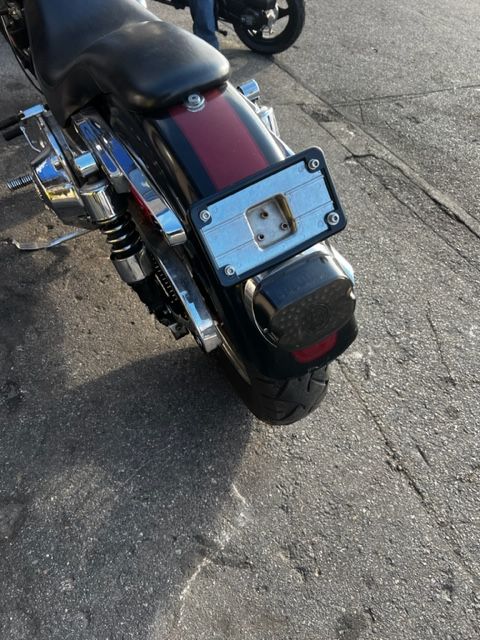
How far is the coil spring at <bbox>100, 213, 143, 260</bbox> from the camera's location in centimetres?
176

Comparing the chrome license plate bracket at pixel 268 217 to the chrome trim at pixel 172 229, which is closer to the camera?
the chrome license plate bracket at pixel 268 217

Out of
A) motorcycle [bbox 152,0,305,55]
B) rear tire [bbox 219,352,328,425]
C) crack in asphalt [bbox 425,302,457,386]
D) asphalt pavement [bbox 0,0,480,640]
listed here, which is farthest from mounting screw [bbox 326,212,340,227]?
motorcycle [bbox 152,0,305,55]

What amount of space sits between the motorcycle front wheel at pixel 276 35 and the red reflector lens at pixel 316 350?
383 centimetres

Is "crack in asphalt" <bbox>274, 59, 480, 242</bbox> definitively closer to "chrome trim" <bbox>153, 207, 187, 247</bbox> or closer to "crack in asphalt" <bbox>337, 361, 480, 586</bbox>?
"crack in asphalt" <bbox>337, 361, 480, 586</bbox>

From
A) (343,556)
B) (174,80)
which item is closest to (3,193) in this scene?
(174,80)

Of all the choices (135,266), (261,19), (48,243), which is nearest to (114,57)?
(135,266)

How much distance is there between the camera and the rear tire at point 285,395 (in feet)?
5.50

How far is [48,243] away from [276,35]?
10.4 ft

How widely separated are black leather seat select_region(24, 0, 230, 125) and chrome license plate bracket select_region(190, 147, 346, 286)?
1.40 feet

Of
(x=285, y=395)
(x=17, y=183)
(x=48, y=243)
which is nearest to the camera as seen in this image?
(x=285, y=395)

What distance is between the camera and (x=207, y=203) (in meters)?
1.26

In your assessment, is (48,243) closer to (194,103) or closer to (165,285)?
(165,285)

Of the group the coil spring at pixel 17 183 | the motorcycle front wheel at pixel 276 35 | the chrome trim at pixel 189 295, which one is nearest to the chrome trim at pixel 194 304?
the chrome trim at pixel 189 295

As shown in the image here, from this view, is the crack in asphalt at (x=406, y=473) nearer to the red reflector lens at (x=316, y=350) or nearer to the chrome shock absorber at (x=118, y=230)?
the red reflector lens at (x=316, y=350)
